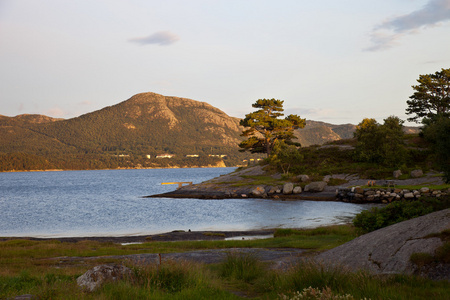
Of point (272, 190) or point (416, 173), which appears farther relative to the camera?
point (272, 190)

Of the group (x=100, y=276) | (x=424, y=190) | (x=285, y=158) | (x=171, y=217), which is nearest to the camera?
(x=100, y=276)

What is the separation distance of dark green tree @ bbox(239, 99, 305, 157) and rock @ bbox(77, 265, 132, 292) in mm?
77213

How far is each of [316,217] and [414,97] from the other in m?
49.6

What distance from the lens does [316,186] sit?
2507 inches

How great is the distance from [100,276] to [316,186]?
57.6m

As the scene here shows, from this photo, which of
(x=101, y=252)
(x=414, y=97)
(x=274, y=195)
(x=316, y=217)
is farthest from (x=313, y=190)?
(x=101, y=252)

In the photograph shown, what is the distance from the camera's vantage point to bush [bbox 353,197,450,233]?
584 inches

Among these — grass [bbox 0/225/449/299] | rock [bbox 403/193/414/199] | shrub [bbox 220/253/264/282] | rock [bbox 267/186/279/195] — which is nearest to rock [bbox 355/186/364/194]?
rock [bbox 403/193/414/199]

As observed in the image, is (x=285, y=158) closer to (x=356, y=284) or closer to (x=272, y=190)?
(x=272, y=190)

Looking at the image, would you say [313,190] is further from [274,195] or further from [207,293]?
[207,293]

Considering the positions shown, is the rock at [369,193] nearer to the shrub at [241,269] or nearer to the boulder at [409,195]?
the boulder at [409,195]

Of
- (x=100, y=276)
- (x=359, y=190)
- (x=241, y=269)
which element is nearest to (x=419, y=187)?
(x=359, y=190)

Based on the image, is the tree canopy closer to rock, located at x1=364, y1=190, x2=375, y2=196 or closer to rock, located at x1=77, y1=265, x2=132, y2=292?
rock, located at x1=364, y1=190, x2=375, y2=196

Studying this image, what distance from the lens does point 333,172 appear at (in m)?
69.0
